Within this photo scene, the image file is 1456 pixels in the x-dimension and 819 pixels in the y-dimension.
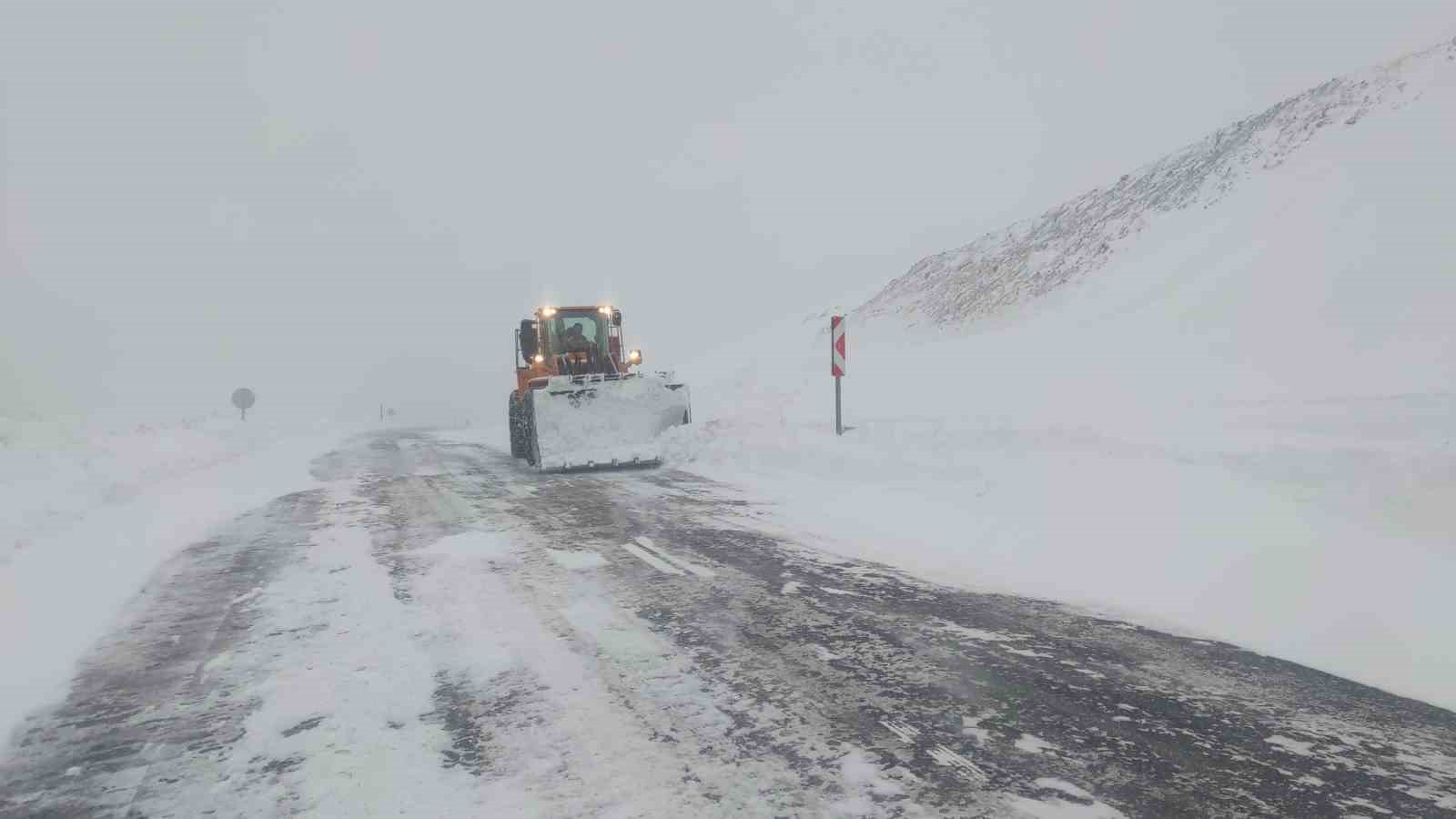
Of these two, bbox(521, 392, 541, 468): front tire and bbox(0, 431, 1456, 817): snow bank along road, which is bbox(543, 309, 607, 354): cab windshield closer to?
bbox(521, 392, 541, 468): front tire

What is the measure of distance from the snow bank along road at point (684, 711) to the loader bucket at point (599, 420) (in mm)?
7054

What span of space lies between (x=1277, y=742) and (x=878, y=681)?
1477mm

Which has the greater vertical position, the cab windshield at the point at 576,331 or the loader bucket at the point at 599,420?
the cab windshield at the point at 576,331

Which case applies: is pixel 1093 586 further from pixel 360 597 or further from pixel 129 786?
pixel 129 786

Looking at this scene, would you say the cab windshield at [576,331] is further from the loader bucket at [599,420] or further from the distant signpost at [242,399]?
the distant signpost at [242,399]

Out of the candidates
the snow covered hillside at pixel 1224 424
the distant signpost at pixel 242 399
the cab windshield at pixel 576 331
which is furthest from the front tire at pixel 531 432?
the distant signpost at pixel 242 399

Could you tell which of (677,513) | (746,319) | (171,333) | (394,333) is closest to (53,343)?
(171,333)

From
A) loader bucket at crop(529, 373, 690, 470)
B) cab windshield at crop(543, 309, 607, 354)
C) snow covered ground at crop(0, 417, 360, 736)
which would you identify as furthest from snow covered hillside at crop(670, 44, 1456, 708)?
snow covered ground at crop(0, 417, 360, 736)

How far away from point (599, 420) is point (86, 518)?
6774 millimetres

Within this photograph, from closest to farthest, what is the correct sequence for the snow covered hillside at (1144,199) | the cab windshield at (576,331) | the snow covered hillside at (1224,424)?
the snow covered hillside at (1224,424), the cab windshield at (576,331), the snow covered hillside at (1144,199)

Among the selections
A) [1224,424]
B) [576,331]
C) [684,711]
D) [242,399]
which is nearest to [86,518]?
[576,331]

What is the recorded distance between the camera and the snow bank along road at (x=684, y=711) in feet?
8.14

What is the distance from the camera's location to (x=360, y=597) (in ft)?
16.3

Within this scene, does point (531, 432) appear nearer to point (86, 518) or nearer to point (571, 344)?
point (571, 344)
